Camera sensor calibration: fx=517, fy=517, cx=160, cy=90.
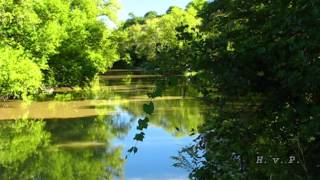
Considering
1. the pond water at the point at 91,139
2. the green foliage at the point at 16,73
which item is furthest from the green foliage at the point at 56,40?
the pond water at the point at 91,139

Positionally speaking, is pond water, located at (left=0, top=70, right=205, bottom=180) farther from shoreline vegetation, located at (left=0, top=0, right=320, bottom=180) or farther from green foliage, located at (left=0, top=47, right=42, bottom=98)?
green foliage, located at (left=0, top=47, right=42, bottom=98)

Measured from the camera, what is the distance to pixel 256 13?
479 cm

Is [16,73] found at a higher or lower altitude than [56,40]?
lower

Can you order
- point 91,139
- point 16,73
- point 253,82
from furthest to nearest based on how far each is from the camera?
point 16,73 < point 91,139 < point 253,82

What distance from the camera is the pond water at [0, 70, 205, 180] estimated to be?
39.6 ft

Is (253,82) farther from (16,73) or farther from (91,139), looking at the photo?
(16,73)

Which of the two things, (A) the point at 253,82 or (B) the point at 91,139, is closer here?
(A) the point at 253,82

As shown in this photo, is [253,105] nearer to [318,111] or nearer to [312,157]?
[312,157]

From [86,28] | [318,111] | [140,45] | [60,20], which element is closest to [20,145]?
[318,111]

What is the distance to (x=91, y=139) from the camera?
Result: 1664cm

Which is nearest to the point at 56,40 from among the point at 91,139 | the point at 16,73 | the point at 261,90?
the point at 16,73

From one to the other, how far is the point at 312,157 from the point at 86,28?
3515 centimetres

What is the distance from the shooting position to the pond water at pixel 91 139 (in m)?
12.1

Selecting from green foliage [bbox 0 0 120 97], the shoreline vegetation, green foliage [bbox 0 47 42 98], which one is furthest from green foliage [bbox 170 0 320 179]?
green foliage [bbox 0 0 120 97]
